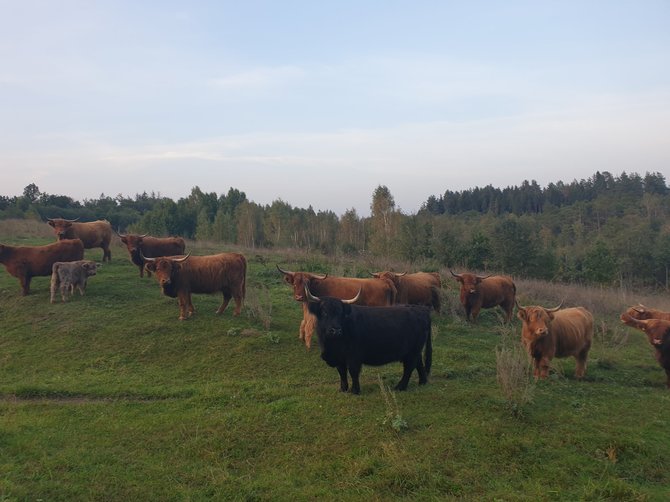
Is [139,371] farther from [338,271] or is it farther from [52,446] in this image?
[338,271]

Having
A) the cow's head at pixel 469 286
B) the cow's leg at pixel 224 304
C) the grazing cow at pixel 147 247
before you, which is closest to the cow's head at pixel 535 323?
the cow's head at pixel 469 286

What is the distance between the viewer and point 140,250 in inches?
667

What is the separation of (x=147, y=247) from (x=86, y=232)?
303cm

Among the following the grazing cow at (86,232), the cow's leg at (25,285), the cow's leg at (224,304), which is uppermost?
the grazing cow at (86,232)

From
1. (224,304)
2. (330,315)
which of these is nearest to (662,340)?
(330,315)

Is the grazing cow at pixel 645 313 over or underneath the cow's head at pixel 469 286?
underneath

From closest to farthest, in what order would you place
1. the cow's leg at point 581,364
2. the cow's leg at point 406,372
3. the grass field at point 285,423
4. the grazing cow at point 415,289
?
1. the grass field at point 285,423
2. the cow's leg at point 406,372
3. the cow's leg at point 581,364
4. the grazing cow at point 415,289

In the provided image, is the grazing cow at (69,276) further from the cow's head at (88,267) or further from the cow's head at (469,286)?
the cow's head at (469,286)

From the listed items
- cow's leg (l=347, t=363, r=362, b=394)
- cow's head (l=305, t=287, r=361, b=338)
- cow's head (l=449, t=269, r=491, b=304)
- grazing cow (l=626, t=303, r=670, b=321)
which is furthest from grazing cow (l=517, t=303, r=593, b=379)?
cow's head (l=449, t=269, r=491, b=304)

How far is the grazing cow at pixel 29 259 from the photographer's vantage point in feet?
46.3

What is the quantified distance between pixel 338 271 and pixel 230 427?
443 inches

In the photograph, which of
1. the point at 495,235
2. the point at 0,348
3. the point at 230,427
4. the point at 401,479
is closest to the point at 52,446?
the point at 230,427

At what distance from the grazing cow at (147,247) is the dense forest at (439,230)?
36.2ft

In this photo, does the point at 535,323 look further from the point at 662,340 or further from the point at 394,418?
the point at 394,418
